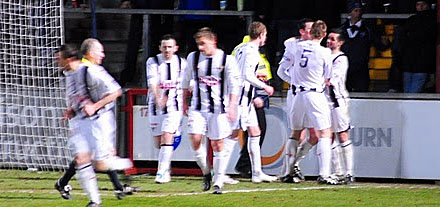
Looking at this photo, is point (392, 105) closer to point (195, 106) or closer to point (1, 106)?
point (195, 106)

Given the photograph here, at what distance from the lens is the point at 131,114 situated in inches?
672

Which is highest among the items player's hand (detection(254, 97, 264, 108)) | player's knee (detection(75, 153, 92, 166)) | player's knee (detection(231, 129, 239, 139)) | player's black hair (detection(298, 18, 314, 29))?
player's black hair (detection(298, 18, 314, 29))

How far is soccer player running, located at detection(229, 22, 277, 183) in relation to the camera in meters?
15.5

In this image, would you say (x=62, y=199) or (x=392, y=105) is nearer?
(x=62, y=199)

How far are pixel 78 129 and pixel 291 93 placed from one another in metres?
3.67

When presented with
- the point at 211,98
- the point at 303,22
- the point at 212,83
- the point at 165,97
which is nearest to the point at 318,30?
the point at 303,22

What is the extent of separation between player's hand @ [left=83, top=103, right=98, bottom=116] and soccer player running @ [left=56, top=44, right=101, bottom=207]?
74 mm

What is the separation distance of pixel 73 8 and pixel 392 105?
5.16 metres

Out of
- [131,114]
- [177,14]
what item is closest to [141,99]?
[131,114]

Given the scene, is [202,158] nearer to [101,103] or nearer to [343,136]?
[101,103]

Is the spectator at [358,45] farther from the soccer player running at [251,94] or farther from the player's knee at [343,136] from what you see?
the soccer player running at [251,94]

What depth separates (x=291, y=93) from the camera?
1573 cm

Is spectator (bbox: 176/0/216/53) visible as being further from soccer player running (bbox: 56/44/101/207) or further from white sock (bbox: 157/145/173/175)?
soccer player running (bbox: 56/44/101/207)

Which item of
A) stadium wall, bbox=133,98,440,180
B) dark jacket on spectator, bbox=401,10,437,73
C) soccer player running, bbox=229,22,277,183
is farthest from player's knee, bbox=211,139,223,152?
dark jacket on spectator, bbox=401,10,437,73
